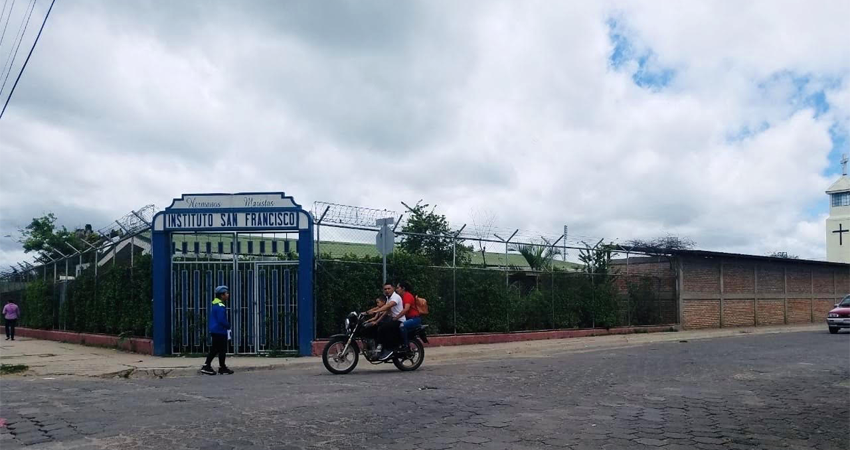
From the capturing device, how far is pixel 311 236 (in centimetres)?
1614

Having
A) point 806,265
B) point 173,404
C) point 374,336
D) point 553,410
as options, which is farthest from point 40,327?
point 806,265

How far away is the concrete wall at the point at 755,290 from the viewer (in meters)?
27.7

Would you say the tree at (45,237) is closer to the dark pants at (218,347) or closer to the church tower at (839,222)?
the dark pants at (218,347)

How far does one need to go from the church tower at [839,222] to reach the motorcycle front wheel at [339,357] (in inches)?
2214

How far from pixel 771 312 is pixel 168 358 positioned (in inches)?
1056

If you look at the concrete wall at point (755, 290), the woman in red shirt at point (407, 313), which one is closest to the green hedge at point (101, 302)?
the woman in red shirt at point (407, 313)

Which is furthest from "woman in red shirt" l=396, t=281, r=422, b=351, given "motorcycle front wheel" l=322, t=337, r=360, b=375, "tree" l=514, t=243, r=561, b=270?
"tree" l=514, t=243, r=561, b=270

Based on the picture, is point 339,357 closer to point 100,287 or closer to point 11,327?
point 100,287

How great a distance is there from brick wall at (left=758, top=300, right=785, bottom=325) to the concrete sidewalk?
9.94 meters

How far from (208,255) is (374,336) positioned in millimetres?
5547

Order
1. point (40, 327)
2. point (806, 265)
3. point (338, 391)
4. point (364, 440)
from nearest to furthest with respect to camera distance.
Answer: point (364, 440)
point (338, 391)
point (40, 327)
point (806, 265)

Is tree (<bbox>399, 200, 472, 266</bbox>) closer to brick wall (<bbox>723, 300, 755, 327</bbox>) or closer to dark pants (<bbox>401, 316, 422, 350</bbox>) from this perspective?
dark pants (<bbox>401, 316, 422, 350</bbox>)

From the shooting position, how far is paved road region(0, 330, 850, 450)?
7016 mm

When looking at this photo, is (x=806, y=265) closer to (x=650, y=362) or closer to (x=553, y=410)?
(x=650, y=362)
